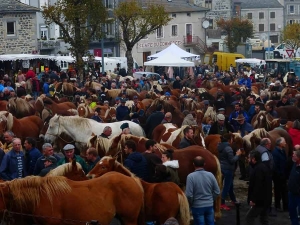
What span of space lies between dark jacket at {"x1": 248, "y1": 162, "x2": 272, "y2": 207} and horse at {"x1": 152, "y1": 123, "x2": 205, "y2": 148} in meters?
3.32

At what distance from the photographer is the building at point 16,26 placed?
50.4m

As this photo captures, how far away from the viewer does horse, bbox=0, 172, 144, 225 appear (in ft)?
34.6

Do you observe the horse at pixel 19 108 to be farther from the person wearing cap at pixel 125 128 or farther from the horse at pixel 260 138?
the horse at pixel 260 138

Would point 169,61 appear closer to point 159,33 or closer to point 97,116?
point 97,116

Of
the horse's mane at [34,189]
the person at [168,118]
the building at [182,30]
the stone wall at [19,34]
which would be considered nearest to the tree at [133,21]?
the stone wall at [19,34]

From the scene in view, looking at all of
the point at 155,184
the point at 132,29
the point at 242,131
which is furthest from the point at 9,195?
the point at 132,29

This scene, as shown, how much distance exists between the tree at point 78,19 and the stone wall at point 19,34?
43.7 ft

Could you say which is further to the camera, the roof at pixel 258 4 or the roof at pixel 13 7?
the roof at pixel 258 4

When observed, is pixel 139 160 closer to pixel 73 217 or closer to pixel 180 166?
pixel 180 166

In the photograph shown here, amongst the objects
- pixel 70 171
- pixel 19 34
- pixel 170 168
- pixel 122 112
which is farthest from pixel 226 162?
pixel 19 34

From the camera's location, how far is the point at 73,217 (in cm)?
1076

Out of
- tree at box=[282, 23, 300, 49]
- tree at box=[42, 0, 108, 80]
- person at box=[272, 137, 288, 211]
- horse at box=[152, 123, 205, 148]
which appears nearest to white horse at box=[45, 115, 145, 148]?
horse at box=[152, 123, 205, 148]

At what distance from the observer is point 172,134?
1733 cm

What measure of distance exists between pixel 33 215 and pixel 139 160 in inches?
117
